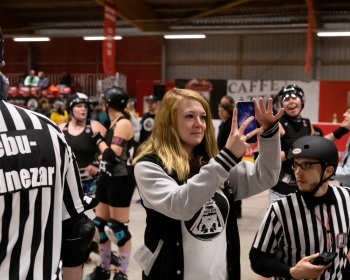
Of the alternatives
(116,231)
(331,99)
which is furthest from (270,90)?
(116,231)

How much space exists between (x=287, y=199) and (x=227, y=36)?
16.0m

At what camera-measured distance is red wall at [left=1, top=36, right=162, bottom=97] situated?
18.7m

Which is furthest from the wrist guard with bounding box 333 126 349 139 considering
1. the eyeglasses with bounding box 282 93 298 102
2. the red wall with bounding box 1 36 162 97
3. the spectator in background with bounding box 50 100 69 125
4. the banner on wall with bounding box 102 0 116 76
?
the red wall with bounding box 1 36 162 97

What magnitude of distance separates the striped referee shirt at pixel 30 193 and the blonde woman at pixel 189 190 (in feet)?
1.44

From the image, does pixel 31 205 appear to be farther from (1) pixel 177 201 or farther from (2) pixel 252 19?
(2) pixel 252 19

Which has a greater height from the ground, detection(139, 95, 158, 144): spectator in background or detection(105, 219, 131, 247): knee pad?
detection(139, 95, 158, 144): spectator in background

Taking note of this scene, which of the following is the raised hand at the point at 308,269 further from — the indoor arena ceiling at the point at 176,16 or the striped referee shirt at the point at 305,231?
the indoor arena ceiling at the point at 176,16

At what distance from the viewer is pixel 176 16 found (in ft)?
55.0

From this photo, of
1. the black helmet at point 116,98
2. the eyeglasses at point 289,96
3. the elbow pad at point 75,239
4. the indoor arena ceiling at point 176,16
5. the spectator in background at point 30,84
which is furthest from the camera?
the spectator in background at point 30,84

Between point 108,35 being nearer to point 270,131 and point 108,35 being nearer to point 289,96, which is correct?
point 289,96

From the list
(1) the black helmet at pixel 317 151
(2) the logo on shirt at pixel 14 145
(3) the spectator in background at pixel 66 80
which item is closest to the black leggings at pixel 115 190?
(1) the black helmet at pixel 317 151

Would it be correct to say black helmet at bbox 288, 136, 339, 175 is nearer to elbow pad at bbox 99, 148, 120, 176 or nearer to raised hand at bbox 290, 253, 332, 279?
raised hand at bbox 290, 253, 332, 279

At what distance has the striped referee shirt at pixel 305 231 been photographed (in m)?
1.99

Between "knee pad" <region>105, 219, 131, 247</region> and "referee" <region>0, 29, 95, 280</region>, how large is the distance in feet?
7.73
